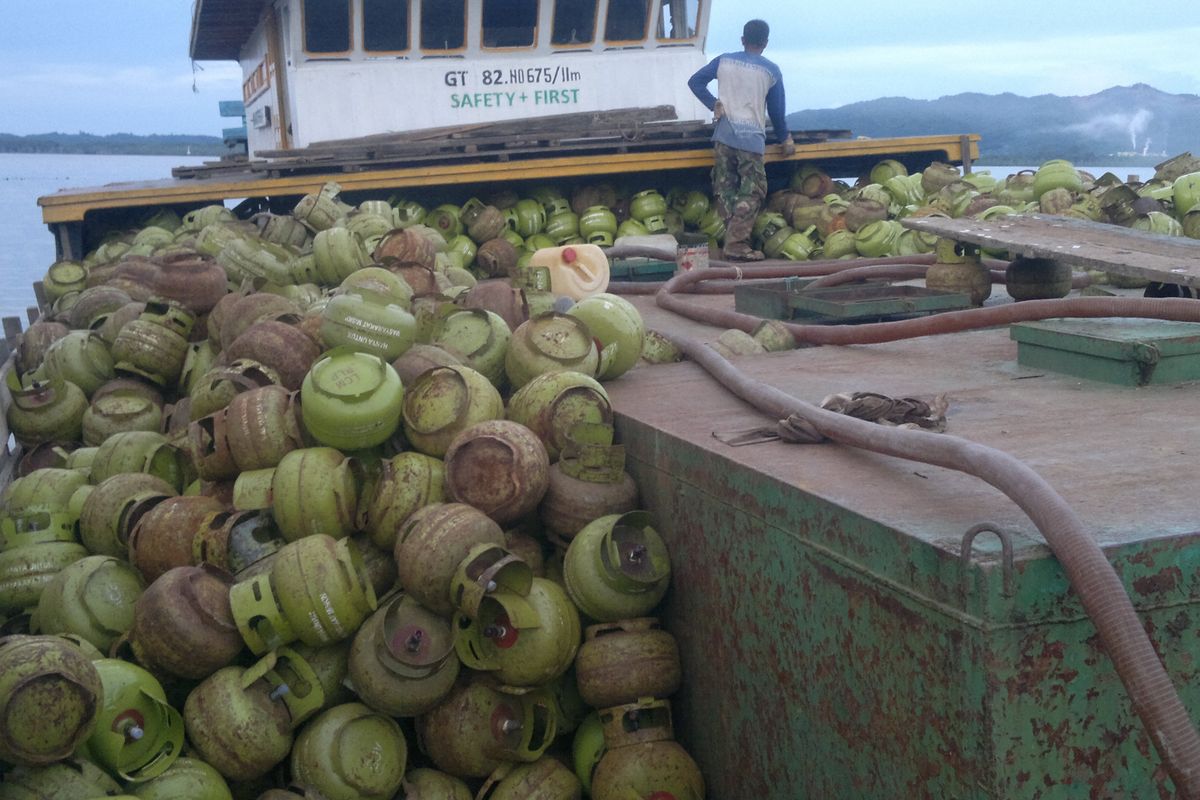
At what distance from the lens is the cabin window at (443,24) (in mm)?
12086

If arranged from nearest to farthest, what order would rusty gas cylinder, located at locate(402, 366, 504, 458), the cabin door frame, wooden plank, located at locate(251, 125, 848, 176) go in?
rusty gas cylinder, located at locate(402, 366, 504, 458) → wooden plank, located at locate(251, 125, 848, 176) → the cabin door frame

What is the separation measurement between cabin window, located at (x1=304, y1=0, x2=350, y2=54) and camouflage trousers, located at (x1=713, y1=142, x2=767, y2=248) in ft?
14.7

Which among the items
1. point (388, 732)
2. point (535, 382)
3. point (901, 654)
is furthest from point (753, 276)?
Answer: point (901, 654)

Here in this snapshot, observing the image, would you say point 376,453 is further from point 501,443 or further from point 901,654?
point 901,654

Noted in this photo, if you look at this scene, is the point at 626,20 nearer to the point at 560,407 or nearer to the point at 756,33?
the point at 756,33

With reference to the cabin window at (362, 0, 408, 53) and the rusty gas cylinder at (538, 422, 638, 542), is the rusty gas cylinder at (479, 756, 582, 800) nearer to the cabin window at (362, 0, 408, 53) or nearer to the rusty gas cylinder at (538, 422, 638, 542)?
the rusty gas cylinder at (538, 422, 638, 542)

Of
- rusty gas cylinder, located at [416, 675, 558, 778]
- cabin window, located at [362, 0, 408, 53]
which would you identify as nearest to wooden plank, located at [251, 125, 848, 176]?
cabin window, located at [362, 0, 408, 53]

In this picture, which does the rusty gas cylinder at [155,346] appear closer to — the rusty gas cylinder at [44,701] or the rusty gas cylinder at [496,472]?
the rusty gas cylinder at [496,472]

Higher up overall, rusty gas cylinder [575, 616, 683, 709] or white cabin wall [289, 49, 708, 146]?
white cabin wall [289, 49, 708, 146]

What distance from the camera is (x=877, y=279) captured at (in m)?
6.79

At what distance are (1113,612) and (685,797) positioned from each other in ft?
5.93

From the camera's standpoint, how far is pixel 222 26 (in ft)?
54.1

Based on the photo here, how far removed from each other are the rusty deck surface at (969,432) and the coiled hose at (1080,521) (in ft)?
0.26

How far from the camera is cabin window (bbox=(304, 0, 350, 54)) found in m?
11.9
